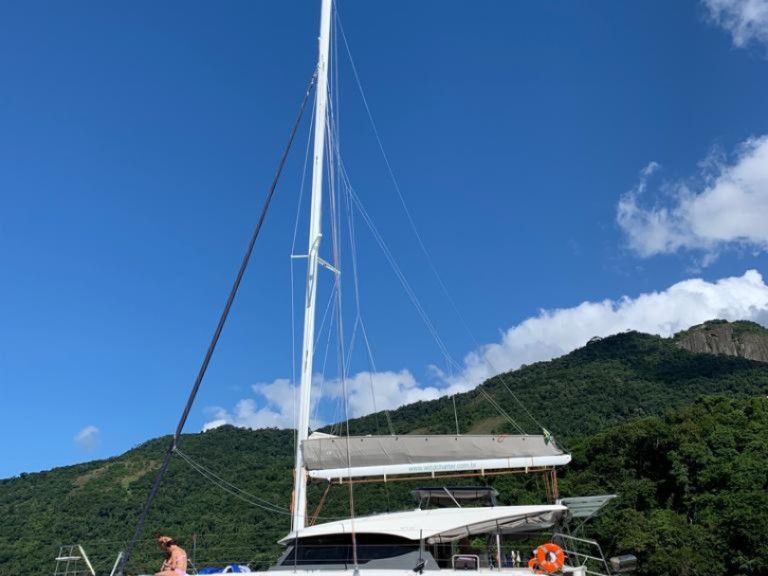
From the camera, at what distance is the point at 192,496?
43.4 meters

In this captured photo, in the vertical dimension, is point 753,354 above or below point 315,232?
above

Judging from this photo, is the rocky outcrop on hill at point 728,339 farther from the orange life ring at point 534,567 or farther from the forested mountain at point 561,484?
the orange life ring at point 534,567

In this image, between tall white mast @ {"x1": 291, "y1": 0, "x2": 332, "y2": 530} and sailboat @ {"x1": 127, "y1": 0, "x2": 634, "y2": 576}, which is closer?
sailboat @ {"x1": 127, "y1": 0, "x2": 634, "y2": 576}

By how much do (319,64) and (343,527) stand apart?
768 centimetres

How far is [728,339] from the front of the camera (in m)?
96.6

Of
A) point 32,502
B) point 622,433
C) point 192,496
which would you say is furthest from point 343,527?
point 32,502

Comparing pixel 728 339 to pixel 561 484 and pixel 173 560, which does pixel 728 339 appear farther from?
pixel 173 560

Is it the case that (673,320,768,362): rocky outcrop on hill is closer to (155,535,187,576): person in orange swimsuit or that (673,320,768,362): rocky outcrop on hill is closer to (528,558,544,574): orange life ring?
(528,558,544,574): orange life ring

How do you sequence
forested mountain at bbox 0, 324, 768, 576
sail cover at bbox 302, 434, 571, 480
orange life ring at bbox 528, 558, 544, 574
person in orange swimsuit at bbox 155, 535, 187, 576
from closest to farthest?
person in orange swimsuit at bbox 155, 535, 187, 576 < orange life ring at bbox 528, 558, 544, 574 < sail cover at bbox 302, 434, 571, 480 < forested mountain at bbox 0, 324, 768, 576

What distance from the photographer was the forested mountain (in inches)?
1042

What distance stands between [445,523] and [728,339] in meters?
98.7

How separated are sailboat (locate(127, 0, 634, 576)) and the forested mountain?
5.75ft

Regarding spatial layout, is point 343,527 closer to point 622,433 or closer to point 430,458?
point 430,458

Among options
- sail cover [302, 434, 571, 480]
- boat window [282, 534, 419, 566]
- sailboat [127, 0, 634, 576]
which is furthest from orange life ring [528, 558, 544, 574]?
sail cover [302, 434, 571, 480]
